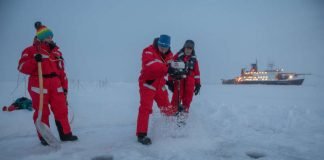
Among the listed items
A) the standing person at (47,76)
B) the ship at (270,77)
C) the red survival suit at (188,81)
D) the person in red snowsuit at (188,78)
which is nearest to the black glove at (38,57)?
the standing person at (47,76)

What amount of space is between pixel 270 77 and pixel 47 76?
1240 inches

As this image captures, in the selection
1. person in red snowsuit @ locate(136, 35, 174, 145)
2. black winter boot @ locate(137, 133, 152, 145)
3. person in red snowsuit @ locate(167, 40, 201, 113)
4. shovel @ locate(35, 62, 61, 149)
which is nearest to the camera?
shovel @ locate(35, 62, 61, 149)

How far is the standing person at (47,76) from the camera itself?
356 cm

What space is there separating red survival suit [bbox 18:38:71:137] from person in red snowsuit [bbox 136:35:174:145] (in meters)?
1.13

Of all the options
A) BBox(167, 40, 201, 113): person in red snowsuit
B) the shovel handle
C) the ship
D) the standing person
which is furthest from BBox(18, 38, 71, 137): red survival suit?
the ship

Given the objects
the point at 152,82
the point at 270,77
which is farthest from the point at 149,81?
the point at 270,77

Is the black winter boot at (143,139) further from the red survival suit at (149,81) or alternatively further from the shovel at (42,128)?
the shovel at (42,128)

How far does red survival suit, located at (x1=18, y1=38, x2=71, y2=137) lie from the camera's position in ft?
11.7

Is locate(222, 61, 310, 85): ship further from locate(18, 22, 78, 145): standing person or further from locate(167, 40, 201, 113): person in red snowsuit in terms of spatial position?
locate(18, 22, 78, 145): standing person

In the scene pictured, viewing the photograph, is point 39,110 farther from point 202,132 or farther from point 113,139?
point 202,132

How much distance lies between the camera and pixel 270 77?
31.3 metres

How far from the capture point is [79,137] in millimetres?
4035

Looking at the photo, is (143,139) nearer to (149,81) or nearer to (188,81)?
(149,81)

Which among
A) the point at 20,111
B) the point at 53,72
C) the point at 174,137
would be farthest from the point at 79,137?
the point at 20,111
